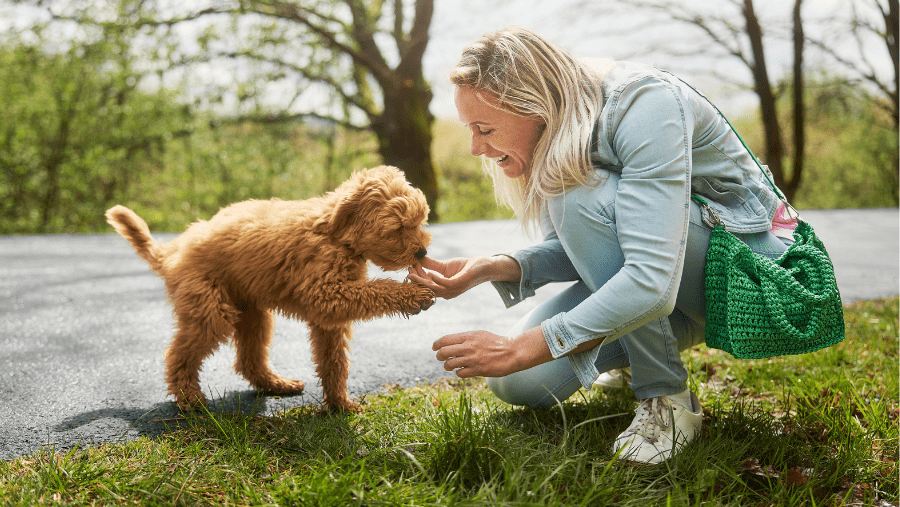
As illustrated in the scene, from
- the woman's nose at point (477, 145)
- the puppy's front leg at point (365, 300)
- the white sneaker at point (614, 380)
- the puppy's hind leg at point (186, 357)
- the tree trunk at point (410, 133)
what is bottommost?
the white sneaker at point (614, 380)

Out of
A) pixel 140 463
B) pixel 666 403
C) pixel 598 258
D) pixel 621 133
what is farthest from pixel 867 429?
pixel 140 463

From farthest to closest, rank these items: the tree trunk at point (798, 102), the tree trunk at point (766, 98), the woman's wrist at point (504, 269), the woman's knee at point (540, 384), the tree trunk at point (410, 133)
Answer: the tree trunk at point (798, 102)
the tree trunk at point (766, 98)
the tree trunk at point (410, 133)
the woman's wrist at point (504, 269)
the woman's knee at point (540, 384)

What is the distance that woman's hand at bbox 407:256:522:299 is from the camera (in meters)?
2.25

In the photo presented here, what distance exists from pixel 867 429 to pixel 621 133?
1600mm

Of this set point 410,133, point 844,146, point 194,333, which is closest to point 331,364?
point 194,333

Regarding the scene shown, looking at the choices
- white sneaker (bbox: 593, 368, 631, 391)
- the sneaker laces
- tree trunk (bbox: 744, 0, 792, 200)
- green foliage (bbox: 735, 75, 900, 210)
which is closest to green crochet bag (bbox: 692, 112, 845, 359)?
the sneaker laces

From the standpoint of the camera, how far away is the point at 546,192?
2.11 meters

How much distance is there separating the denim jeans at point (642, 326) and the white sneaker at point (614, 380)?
0.39 m

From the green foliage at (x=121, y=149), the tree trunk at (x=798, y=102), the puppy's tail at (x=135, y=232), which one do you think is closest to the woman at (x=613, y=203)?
the puppy's tail at (x=135, y=232)

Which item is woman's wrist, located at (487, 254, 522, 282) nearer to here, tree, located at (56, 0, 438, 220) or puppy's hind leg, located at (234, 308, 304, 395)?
puppy's hind leg, located at (234, 308, 304, 395)

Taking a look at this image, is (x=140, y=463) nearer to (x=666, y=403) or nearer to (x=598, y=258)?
(x=598, y=258)

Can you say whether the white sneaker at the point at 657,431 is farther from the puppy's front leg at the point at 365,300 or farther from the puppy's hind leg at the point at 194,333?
the puppy's hind leg at the point at 194,333

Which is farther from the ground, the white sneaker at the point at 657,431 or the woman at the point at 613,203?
the woman at the point at 613,203

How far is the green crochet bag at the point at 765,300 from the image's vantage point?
6.44 feet
